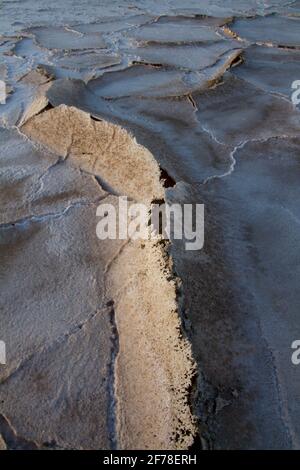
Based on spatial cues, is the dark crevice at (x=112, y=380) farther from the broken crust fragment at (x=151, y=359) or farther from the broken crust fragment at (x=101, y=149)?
the broken crust fragment at (x=101, y=149)

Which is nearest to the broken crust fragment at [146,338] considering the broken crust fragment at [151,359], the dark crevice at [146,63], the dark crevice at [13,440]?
the broken crust fragment at [151,359]

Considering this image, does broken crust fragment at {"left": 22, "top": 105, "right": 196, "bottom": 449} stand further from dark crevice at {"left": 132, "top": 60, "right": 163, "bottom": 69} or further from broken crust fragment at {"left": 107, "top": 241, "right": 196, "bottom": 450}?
dark crevice at {"left": 132, "top": 60, "right": 163, "bottom": 69}

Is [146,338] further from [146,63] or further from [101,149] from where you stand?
[146,63]

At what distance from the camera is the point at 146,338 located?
1.72 metres

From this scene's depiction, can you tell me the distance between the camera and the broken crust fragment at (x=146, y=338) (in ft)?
4.74

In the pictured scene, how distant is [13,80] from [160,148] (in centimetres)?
166

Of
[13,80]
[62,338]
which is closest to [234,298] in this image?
[62,338]

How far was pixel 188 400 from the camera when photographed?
145 centimetres

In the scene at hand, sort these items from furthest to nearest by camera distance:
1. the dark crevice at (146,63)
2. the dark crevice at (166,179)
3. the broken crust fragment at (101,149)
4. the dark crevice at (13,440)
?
the dark crevice at (146,63) → the broken crust fragment at (101,149) → the dark crevice at (166,179) → the dark crevice at (13,440)

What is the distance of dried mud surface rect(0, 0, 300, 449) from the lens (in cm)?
149

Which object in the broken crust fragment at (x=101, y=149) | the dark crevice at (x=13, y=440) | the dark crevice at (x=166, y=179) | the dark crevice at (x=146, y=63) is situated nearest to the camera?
the dark crevice at (x=13, y=440)

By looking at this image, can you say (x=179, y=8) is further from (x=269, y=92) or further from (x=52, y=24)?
(x=269, y=92)

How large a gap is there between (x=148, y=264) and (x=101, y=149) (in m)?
1.05

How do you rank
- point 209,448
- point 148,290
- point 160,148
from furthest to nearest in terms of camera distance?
point 160,148 < point 148,290 < point 209,448
